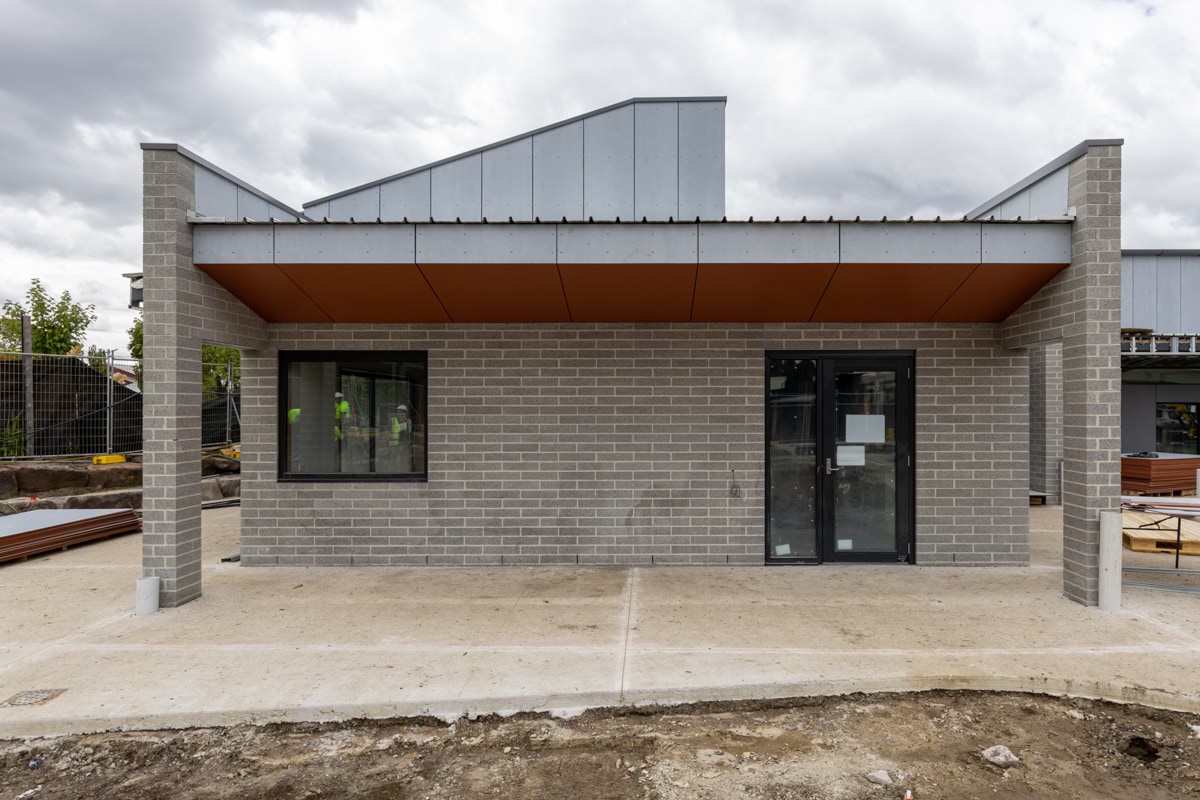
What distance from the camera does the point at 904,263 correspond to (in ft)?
19.0

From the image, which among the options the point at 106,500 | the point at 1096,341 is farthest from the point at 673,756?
the point at 106,500

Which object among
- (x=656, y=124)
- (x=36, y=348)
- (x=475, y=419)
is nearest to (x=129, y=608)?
(x=475, y=419)

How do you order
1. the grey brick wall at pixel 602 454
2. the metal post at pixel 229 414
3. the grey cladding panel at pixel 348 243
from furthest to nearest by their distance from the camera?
the metal post at pixel 229 414, the grey brick wall at pixel 602 454, the grey cladding panel at pixel 348 243

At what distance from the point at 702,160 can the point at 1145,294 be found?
1473cm

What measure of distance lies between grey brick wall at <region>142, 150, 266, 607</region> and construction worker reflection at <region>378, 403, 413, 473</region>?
1.98 metres

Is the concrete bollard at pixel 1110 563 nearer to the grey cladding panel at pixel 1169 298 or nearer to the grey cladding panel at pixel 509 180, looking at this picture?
the grey cladding panel at pixel 509 180

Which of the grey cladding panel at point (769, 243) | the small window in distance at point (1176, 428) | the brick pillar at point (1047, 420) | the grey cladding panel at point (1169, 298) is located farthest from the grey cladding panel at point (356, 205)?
the small window in distance at point (1176, 428)

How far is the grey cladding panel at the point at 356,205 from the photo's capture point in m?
10.3

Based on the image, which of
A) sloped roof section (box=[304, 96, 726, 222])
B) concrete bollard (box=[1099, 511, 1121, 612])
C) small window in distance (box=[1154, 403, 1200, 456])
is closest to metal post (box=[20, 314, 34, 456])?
sloped roof section (box=[304, 96, 726, 222])

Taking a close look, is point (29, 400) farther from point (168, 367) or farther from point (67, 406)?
point (168, 367)

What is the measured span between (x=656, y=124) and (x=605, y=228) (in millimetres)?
4962

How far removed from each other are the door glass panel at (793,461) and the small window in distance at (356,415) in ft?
13.1

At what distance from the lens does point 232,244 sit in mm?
5859

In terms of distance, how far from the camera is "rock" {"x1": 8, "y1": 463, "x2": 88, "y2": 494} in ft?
33.9
